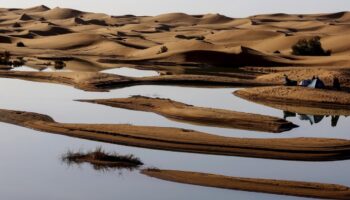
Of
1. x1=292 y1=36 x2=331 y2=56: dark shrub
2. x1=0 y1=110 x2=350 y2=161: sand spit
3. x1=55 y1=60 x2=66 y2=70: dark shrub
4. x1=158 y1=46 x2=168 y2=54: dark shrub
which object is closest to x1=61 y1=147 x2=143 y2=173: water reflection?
x1=0 y1=110 x2=350 y2=161: sand spit

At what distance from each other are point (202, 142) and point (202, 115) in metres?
5.85

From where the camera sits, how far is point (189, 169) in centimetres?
2041

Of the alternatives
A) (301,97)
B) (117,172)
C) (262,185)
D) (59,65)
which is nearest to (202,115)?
(301,97)

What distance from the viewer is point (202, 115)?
29672 mm

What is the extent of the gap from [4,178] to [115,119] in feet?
32.7

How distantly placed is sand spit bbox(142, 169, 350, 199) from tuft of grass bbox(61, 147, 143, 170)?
1175mm

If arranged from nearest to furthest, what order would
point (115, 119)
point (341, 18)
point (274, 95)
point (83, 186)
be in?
point (83, 186)
point (115, 119)
point (274, 95)
point (341, 18)

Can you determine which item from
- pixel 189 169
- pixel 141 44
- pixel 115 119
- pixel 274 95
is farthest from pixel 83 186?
pixel 141 44

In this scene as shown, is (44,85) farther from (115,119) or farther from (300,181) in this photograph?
(300,181)

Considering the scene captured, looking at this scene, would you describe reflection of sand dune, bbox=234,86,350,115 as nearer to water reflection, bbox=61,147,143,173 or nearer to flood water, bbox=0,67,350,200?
flood water, bbox=0,67,350,200

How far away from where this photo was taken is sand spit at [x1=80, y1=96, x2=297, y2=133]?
28000mm

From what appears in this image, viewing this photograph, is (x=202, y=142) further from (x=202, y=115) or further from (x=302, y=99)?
(x=302, y=99)

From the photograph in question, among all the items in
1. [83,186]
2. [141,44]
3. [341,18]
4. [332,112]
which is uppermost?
[341,18]

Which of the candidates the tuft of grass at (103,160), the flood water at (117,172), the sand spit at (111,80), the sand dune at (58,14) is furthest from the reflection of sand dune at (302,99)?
the sand dune at (58,14)
